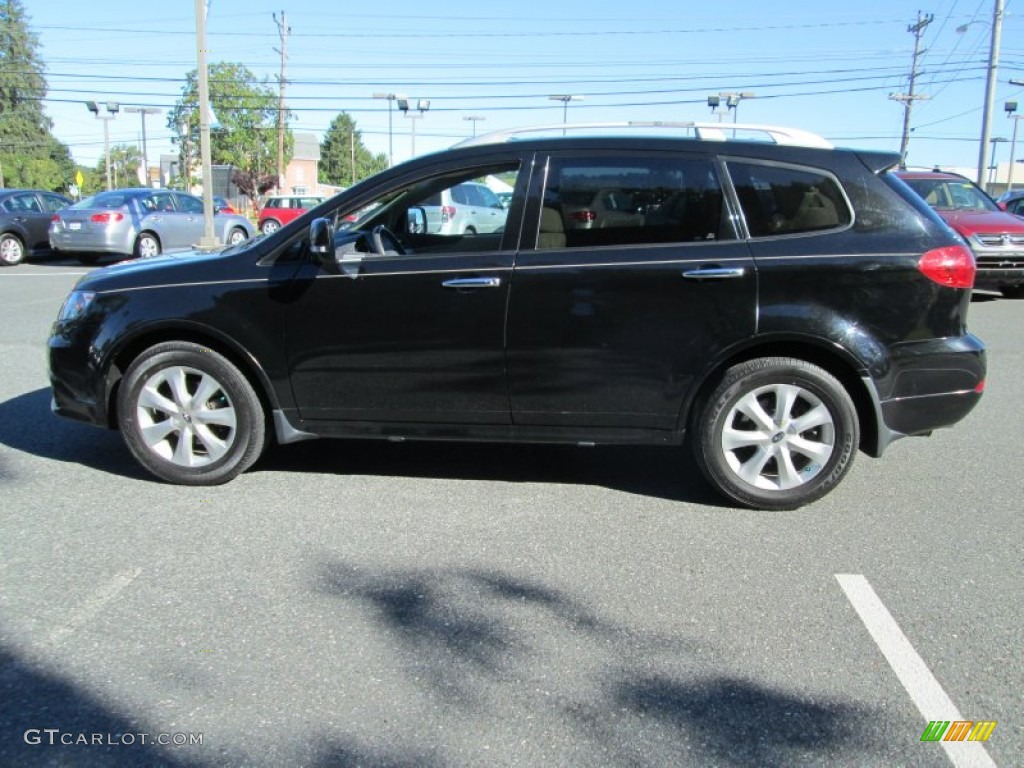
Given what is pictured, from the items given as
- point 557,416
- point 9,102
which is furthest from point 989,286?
point 9,102

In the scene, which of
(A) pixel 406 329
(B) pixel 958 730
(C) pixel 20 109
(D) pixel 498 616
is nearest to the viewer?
(B) pixel 958 730

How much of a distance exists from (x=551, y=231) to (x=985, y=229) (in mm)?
10175

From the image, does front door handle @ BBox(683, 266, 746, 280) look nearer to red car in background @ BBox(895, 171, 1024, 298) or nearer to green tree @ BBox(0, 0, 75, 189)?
red car in background @ BBox(895, 171, 1024, 298)

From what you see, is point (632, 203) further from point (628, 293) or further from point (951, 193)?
point (951, 193)

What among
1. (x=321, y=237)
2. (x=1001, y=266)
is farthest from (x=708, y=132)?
(x=1001, y=266)

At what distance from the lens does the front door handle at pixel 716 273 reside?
3850 millimetres

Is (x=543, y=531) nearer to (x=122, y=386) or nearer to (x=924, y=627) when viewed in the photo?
(x=924, y=627)

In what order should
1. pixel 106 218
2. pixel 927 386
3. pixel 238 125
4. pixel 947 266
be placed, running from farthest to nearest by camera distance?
pixel 238 125 → pixel 106 218 → pixel 927 386 → pixel 947 266

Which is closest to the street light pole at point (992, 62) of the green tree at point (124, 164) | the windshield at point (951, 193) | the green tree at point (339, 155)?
the windshield at point (951, 193)

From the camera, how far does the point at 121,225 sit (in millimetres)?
16094

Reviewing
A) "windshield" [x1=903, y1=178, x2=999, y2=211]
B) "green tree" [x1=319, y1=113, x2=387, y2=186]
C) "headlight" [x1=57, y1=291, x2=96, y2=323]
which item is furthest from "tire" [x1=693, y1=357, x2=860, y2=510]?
"green tree" [x1=319, y1=113, x2=387, y2=186]

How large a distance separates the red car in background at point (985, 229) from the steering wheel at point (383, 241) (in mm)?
9046

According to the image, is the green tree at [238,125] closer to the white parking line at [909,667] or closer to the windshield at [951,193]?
the windshield at [951,193]

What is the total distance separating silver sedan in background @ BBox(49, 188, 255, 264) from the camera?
52.4ft
